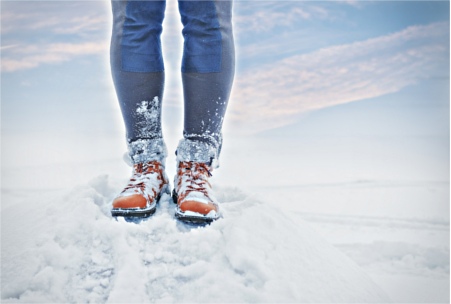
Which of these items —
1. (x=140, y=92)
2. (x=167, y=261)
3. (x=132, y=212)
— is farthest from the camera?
(x=140, y=92)

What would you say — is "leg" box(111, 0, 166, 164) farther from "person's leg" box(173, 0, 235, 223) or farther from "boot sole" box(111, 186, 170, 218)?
"boot sole" box(111, 186, 170, 218)

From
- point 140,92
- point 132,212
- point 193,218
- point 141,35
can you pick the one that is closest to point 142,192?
point 132,212

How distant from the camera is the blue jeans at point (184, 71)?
105 cm

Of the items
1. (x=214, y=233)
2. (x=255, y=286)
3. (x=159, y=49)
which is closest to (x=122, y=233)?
(x=214, y=233)

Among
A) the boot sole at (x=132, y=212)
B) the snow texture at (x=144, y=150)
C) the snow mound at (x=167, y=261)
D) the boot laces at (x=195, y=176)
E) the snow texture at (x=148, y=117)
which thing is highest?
the snow texture at (x=148, y=117)

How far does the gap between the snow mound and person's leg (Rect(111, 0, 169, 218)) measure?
0.06 metres

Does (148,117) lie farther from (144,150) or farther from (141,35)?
(141,35)

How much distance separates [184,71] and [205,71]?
0.06 meters

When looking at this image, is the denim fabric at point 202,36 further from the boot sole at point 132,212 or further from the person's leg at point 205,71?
the boot sole at point 132,212

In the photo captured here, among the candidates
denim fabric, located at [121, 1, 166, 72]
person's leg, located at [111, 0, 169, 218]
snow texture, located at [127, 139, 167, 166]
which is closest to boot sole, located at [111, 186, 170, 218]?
person's leg, located at [111, 0, 169, 218]

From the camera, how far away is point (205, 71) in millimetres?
1052

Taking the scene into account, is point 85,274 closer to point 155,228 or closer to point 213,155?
point 155,228

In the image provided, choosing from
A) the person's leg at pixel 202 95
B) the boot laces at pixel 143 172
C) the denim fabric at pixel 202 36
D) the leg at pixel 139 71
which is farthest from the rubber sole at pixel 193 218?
the denim fabric at pixel 202 36

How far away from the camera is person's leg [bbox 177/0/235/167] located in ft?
3.42
